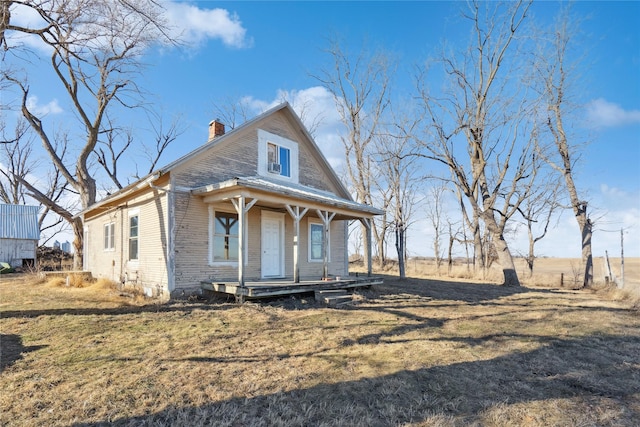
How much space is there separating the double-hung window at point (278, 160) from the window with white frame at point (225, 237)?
2.44 m

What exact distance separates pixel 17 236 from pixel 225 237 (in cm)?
2079

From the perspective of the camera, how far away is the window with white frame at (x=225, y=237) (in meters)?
10.5

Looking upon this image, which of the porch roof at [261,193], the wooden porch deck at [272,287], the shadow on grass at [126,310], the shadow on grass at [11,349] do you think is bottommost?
the shadow on grass at [11,349]

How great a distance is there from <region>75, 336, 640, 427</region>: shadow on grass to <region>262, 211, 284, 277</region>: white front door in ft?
22.6

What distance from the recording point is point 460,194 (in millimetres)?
27000

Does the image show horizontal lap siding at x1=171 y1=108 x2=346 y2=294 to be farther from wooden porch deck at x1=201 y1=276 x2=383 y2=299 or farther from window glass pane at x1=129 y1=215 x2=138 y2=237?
window glass pane at x1=129 y1=215 x2=138 y2=237

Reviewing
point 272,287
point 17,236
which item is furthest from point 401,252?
point 17,236

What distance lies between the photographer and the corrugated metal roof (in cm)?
2331

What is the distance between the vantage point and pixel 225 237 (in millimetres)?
10758

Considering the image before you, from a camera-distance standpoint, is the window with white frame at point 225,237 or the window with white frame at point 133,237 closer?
the window with white frame at point 225,237

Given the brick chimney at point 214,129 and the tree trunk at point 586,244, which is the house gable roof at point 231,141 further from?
the tree trunk at point 586,244

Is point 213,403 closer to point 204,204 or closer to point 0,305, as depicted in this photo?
point 204,204

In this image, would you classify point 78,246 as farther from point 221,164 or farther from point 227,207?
point 227,207

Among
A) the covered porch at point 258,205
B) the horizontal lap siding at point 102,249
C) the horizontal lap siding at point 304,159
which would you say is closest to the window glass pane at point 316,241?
the covered porch at point 258,205
